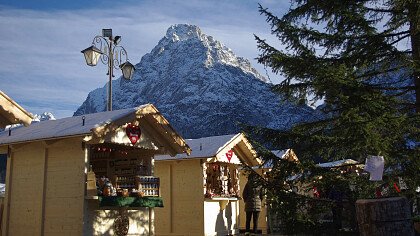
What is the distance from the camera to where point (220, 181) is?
1788 centimetres

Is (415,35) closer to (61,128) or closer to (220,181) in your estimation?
(61,128)

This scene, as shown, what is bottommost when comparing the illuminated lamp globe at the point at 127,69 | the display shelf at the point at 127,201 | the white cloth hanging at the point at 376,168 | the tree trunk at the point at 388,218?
the tree trunk at the point at 388,218

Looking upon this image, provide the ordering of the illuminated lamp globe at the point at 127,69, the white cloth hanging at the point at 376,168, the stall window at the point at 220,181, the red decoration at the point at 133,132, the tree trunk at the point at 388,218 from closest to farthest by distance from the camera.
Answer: the tree trunk at the point at 388,218 → the white cloth hanging at the point at 376,168 → the red decoration at the point at 133,132 → the illuminated lamp globe at the point at 127,69 → the stall window at the point at 220,181

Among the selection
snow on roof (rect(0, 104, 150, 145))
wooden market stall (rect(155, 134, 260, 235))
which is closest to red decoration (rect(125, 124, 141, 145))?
snow on roof (rect(0, 104, 150, 145))

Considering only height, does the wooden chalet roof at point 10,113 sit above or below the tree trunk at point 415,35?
below

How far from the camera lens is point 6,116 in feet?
29.6

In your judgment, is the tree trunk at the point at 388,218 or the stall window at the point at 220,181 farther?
the stall window at the point at 220,181

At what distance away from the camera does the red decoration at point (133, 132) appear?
12625mm

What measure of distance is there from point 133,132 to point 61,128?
1947 mm

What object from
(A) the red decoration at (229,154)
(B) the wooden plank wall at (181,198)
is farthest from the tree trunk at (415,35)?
(A) the red decoration at (229,154)

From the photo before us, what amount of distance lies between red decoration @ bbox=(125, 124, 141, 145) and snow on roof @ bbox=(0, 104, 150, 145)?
1.76ft

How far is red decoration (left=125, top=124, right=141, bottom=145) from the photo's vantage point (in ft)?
41.4

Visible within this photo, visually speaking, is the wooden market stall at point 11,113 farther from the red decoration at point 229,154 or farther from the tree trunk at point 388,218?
the red decoration at point 229,154

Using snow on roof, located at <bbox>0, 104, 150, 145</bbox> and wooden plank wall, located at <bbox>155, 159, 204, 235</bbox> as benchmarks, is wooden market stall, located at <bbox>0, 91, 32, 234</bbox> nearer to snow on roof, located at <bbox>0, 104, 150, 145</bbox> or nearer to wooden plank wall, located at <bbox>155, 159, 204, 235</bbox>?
snow on roof, located at <bbox>0, 104, 150, 145</bbox>
